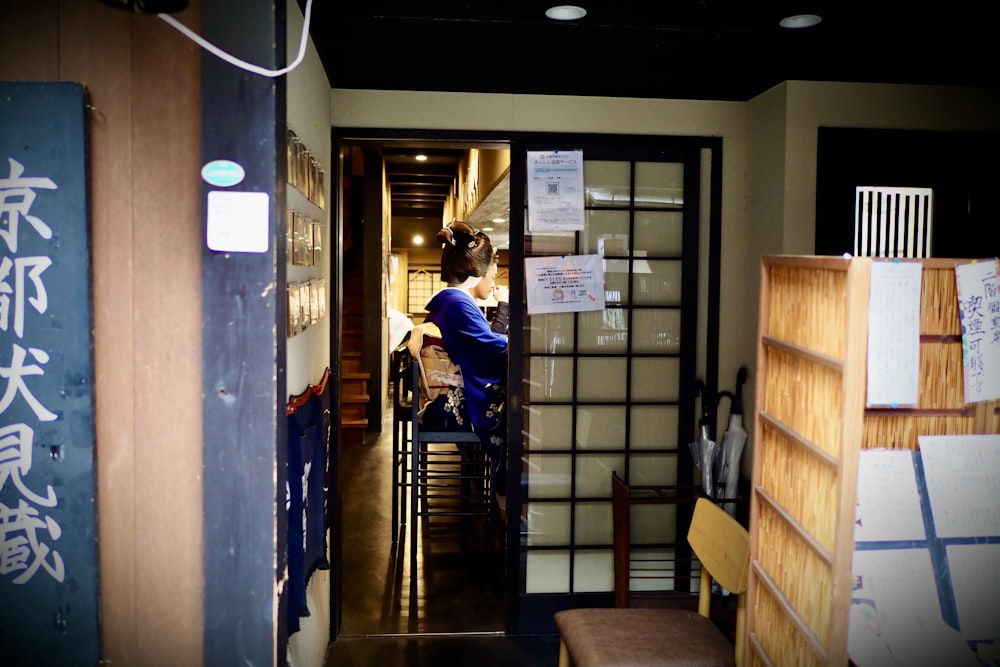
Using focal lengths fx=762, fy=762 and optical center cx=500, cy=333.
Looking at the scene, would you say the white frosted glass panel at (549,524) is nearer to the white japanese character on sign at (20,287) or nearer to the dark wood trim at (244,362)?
the dark wood trim at (244,362)

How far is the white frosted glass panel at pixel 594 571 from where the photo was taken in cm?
363

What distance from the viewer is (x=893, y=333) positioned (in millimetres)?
1644

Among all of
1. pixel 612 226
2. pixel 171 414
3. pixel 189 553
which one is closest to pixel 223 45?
pixel 171 414

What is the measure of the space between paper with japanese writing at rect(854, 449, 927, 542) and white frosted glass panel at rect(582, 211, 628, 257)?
203 cm

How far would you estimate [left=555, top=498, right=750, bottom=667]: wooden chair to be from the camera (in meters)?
2.24

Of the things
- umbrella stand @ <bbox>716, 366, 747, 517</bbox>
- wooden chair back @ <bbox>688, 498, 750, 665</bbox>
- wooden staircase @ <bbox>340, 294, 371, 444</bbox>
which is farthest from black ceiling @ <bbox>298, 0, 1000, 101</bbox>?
wooden staircase @ <bbox>340, 294, 371, 444</bbox>

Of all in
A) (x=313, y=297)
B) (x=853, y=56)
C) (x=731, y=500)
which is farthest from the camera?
(x=731, y=500)

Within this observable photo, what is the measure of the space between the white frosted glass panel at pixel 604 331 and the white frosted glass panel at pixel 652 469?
53 centimetres

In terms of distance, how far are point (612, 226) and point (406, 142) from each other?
1.03m

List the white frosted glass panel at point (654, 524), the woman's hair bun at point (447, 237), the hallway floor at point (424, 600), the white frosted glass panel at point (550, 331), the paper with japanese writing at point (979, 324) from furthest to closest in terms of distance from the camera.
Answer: the woman's hair bun at point (447, 237) < the white frosted glass panel at point (654, 524) < the white frosted glass panel at point (550, 331) < the hallway floor at point (424, 600) < the paper with japanese writing at point (979, 324)

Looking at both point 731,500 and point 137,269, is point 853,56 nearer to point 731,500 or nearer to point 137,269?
point 731,500

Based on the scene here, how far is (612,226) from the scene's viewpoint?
11.8 ft

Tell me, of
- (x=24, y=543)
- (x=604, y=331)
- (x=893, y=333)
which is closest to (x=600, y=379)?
(x=604, y=331)

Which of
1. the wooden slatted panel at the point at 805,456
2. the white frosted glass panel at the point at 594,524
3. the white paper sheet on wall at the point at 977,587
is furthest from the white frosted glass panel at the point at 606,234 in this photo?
the white paper sheet on wall at the point at 977,587
